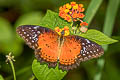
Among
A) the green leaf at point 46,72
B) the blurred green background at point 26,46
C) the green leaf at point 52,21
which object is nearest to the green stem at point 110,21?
the blurred green background at point 26,46

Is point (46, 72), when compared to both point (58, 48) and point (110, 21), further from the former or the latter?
point (110, 21)

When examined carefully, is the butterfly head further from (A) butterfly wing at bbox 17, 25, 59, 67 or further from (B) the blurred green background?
(B) the blurred green background

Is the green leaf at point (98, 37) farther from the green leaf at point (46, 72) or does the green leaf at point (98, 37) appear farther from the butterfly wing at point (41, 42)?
the green leaf at point (46, 72)

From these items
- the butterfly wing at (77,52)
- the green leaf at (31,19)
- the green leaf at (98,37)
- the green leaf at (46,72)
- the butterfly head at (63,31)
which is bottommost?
the green leaf at (46,72)

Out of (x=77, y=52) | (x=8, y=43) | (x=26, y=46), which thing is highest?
(x=77, y=52)

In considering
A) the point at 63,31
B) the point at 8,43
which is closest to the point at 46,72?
the point at 63,31
